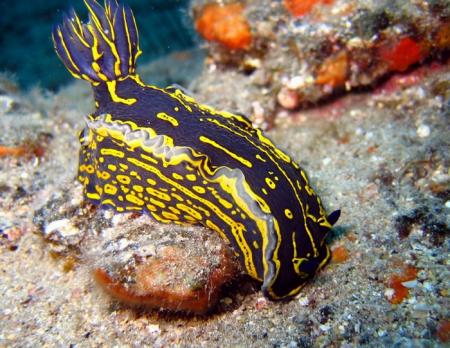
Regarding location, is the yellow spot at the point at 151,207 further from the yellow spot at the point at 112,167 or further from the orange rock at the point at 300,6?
the orange rock at the point at 300,6

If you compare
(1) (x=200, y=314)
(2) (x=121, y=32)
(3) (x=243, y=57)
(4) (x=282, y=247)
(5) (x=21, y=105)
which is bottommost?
(1) (x=200, y=314)

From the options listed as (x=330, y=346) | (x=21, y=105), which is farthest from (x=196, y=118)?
(x=21, y=105)

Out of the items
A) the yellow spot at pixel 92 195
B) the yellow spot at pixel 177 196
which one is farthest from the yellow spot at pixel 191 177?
the yellow spot at pixel 92 195

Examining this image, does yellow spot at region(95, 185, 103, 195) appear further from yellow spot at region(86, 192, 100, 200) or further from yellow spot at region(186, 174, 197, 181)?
yellow spot at region(186, 174, 197, 181)

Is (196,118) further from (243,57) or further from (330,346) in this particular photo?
(243,57)

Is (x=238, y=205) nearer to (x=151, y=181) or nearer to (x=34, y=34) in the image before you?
(x=151, y=181)

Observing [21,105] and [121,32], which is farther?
[21,105]

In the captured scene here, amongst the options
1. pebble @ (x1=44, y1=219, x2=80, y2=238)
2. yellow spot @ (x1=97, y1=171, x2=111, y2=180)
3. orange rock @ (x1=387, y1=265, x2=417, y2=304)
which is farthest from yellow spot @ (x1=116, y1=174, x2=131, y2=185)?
orange rock @ (x1=387, y1=265, x2=417, y2=304)
